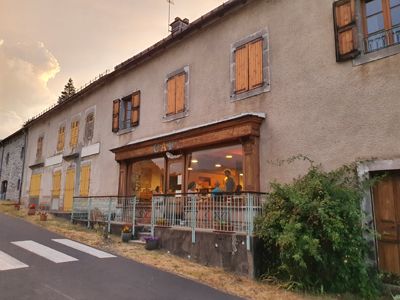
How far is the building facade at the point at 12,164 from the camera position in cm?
2516

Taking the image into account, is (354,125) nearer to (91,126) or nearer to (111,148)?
(111,148)

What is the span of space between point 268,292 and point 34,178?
1975 centimetres

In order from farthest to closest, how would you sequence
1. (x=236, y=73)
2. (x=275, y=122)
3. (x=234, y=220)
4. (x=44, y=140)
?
(x=44, y=140)
(x=236, y=73)
(x=275, y=122)
(x=234, y=220)

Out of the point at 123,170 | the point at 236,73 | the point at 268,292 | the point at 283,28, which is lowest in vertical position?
the point at 268,292

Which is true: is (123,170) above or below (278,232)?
above

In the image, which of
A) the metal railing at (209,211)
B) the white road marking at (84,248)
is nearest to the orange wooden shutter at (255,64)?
the metal railing at (209,211)

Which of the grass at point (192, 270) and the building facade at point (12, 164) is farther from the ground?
the building facade at point (12, 164)

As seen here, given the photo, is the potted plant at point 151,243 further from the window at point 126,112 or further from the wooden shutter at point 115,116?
the wooden shutter at point 115,116

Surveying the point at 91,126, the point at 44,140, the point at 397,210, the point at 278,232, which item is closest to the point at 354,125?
the point at 397,210

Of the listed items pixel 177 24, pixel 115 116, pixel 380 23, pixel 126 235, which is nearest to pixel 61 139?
pixel 115 116

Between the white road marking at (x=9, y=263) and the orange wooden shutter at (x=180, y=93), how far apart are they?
669 centimetres

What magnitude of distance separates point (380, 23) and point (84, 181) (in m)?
13.7

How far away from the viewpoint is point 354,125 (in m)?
7.43

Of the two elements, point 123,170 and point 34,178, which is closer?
point 123,170
